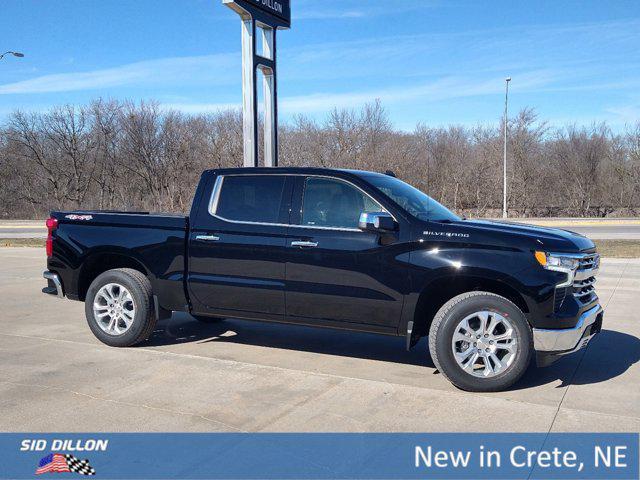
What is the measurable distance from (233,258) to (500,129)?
134 ft

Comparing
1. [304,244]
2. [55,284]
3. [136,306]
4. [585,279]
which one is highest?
[304,244]

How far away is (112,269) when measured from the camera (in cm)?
656

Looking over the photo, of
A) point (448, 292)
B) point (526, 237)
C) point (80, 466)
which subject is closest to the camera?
point (80, 466)

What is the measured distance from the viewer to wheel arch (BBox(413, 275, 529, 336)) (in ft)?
16.5

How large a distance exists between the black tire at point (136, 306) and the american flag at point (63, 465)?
8.38 ft

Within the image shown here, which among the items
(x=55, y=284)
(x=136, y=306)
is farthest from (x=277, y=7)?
(x=136, y=306)

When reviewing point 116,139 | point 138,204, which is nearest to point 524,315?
point 138,204

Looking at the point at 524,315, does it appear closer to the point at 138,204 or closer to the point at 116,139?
the point at 138,204

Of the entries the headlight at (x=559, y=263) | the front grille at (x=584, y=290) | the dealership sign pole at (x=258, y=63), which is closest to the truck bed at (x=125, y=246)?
the headlight at (x=559, y=263)

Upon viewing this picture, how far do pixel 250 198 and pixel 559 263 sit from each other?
284cm

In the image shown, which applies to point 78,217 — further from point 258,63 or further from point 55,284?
point 258,63

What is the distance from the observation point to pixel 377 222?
5082mm

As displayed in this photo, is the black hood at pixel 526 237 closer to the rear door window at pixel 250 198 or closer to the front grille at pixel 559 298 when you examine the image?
the front grille at pixel 559 298

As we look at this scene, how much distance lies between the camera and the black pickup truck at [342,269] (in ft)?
16.0
